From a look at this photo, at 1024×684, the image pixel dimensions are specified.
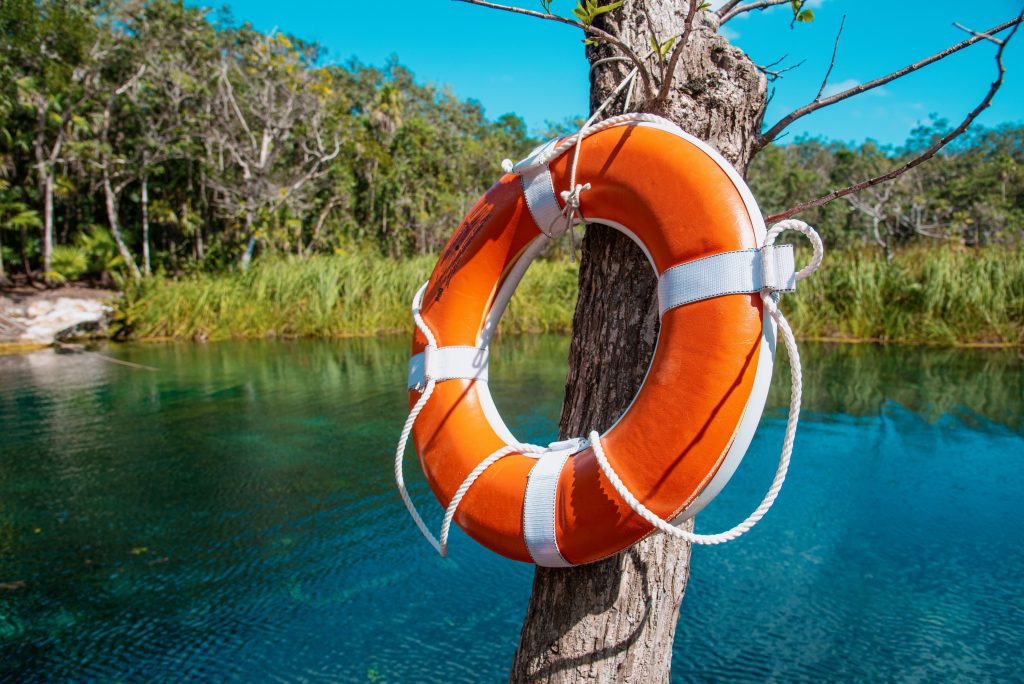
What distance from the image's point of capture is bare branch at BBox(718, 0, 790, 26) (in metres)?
1.17

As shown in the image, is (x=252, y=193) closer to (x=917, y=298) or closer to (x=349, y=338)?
(x=349, y=338)

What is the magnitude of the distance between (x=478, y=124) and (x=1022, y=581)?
53.7 ft

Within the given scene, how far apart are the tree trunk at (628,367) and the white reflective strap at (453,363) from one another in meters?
0.19

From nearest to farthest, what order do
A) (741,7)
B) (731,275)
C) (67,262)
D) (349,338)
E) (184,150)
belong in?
(731,275) < (741,7) < (349,338) < (67,262) < (184,150)

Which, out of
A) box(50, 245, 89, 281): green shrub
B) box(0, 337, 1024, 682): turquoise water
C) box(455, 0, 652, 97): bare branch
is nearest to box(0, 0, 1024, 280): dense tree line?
box(50, 245, 89, 281): green shrub

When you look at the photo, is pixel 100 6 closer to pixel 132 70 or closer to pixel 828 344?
pixel 132 70

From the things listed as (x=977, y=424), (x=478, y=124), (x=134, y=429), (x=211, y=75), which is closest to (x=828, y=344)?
(x=977, y=424)

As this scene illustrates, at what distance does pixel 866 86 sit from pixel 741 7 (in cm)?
25

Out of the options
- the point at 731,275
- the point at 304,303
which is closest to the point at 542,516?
the point at 731,275

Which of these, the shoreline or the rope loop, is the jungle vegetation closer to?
the shoreline

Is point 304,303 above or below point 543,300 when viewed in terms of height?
below

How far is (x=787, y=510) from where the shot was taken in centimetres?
293

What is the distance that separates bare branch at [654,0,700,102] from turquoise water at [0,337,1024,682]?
145cm

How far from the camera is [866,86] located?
112 centimetres
